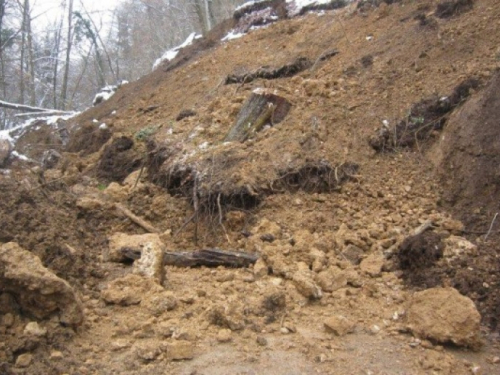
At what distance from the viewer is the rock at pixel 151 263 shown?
3.36 m

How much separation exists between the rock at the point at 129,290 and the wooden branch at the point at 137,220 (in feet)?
4.70

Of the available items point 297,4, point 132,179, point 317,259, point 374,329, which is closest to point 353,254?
point 317,259

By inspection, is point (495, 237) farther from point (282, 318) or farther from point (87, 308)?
point (87, 308)

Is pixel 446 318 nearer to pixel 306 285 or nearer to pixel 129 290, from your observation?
pixel 306 285

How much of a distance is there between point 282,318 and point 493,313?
1.29 m

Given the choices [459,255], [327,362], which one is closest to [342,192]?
[459,255]

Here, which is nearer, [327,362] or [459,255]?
[327,362]

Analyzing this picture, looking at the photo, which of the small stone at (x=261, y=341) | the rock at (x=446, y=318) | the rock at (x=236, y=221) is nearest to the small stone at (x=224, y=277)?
the small stone at (x=261, y=341)

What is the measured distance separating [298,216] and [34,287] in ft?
8.03

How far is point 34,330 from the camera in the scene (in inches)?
97.4

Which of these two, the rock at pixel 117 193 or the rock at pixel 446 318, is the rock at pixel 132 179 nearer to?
the rock at pixel 117 193

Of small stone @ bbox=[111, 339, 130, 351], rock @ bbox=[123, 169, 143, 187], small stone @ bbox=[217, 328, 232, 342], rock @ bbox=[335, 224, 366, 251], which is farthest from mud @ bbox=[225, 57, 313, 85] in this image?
small stone @ bbox=[111, 339, 130, 351]

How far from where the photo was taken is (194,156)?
209 inches

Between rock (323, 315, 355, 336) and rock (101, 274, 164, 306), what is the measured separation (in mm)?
1079
